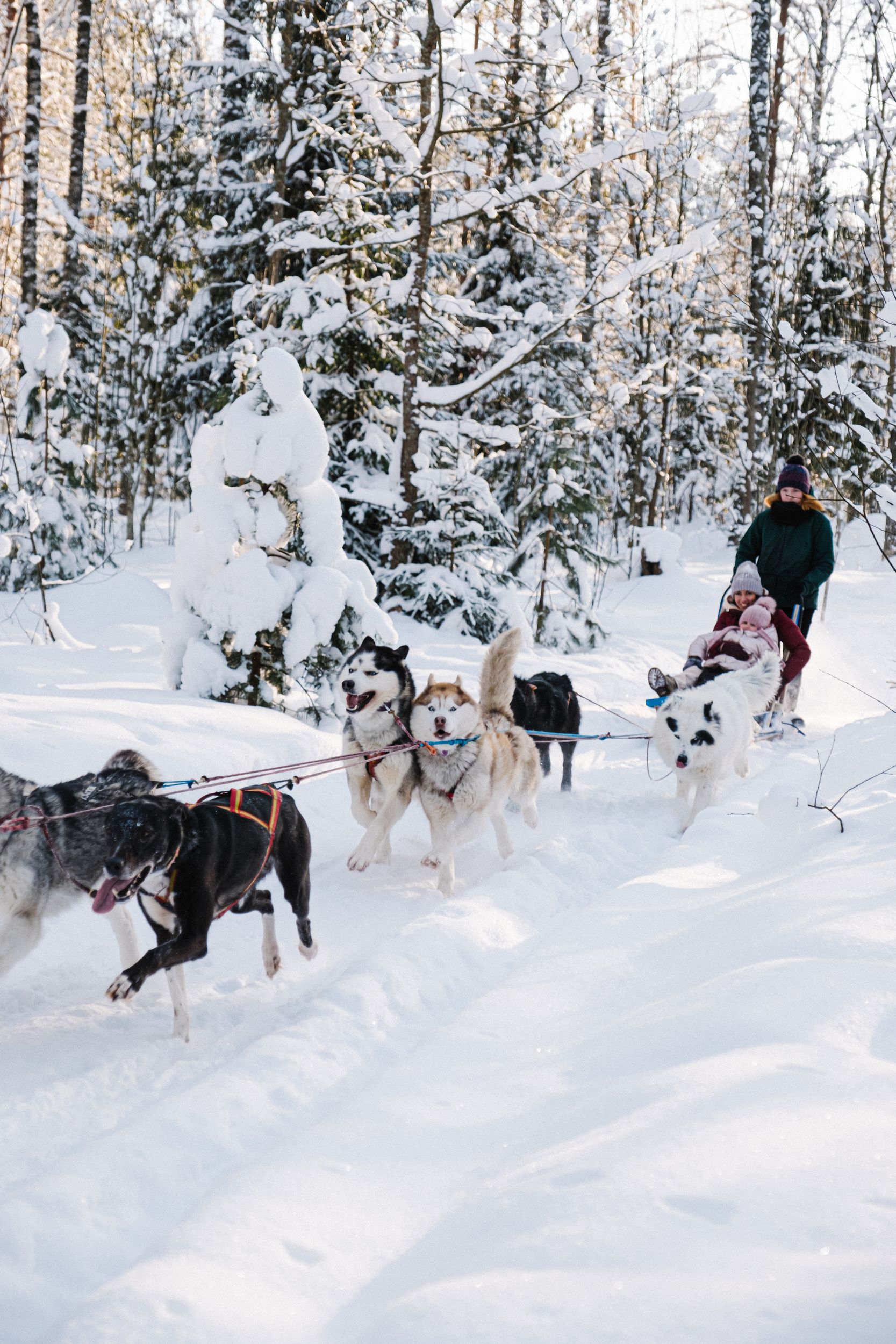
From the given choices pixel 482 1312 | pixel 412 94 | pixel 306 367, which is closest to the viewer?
pixel 482 1312

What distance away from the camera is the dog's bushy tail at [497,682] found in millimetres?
5508

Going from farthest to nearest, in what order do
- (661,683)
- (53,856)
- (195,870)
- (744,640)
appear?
1. (744,640)
2. (661,683)
3. (53,856)
4. (195,870)

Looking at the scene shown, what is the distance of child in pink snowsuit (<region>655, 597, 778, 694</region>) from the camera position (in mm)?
7164

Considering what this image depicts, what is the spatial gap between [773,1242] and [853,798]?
161 inches

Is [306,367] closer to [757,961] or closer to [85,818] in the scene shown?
[85,818]

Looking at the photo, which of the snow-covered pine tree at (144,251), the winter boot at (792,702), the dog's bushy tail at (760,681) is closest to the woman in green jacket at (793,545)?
the winter boot at (792,702)

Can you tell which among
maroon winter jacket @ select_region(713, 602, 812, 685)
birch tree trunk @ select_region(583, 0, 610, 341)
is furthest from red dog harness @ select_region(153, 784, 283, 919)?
birch tree trunk @ select_region(583, 0, 610, 341)

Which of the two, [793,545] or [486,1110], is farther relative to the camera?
[793,545]

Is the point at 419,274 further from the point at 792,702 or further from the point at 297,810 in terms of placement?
the point at 297,810

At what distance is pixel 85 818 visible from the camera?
3539 mm

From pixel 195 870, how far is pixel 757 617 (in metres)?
5.48

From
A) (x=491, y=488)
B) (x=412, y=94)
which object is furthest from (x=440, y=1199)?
(x=491, y=488)

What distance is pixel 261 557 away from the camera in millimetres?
6703

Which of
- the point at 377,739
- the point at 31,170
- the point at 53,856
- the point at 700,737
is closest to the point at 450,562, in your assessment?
the point at 700,737
